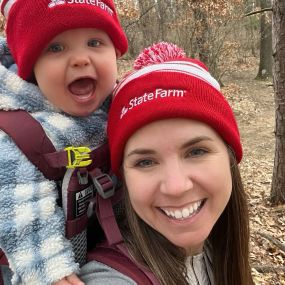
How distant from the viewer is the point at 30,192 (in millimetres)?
1723

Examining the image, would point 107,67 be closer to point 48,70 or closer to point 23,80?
point 48,70

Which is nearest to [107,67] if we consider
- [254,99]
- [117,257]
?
[117,257]

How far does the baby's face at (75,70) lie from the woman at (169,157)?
0.47 ft

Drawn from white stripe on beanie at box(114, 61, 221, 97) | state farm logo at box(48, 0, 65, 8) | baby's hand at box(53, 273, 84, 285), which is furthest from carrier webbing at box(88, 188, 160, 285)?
state farm logo at box(48, 0, 65, 8)

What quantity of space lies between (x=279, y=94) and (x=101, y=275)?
4.67m

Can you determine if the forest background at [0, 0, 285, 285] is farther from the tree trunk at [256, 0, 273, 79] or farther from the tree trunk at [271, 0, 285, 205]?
the tree trunk at [271, 0, 285, 205]

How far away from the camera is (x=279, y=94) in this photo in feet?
18.4

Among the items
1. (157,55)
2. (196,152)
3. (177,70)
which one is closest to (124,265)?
(196,152)

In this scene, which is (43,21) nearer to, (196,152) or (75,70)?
Answer: (75,70)

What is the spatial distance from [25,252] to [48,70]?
2.69 ft

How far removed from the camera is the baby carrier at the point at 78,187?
1.71 metres

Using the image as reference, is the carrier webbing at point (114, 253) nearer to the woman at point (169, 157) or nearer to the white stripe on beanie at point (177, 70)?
the woman at point (169, 157)

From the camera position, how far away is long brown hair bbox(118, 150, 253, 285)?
1.75 m

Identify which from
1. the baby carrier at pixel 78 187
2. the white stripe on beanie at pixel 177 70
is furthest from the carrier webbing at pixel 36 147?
the white stripe on beanie at pixel 177 70
